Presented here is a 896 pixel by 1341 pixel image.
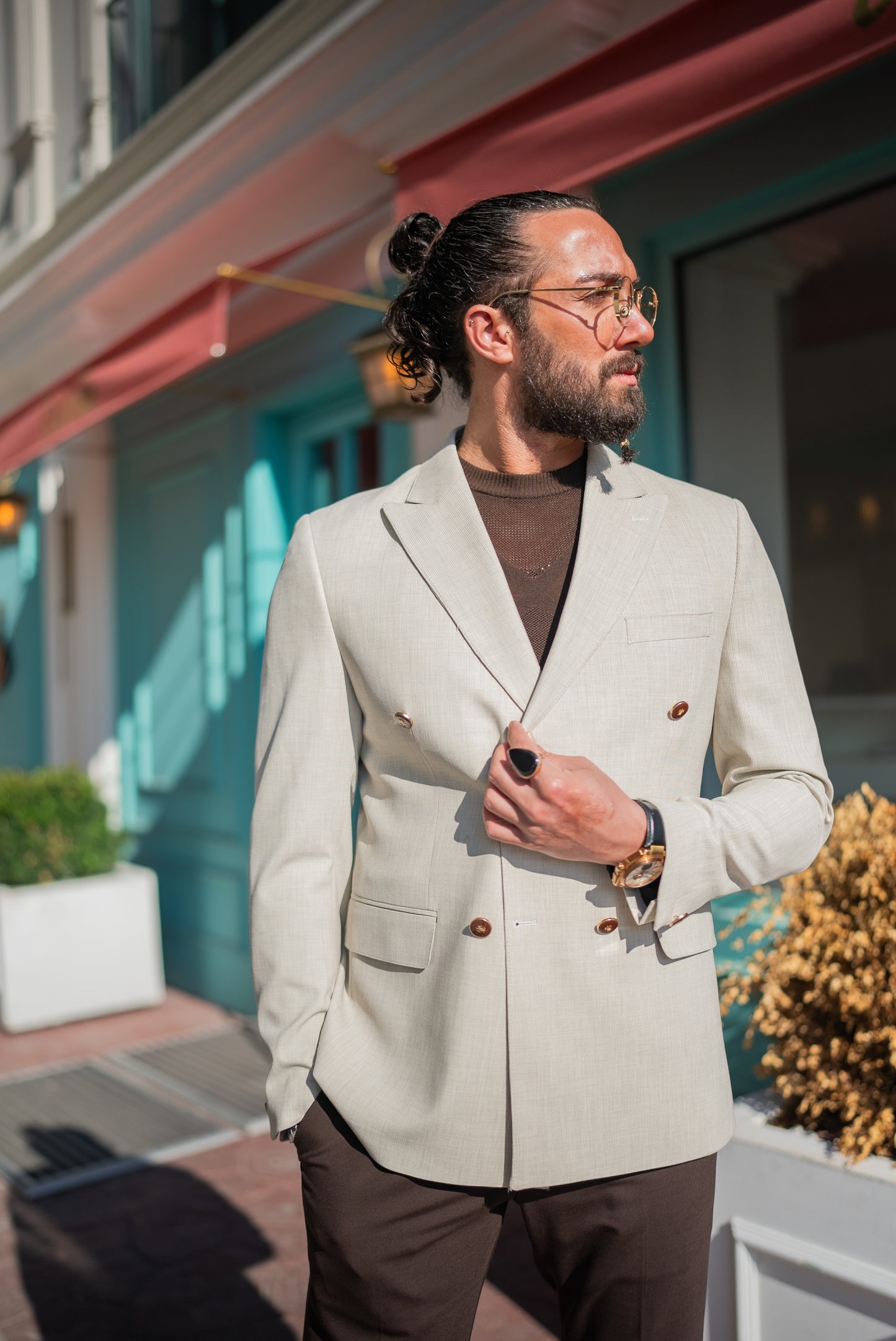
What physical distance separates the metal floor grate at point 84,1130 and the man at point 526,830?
260 cm

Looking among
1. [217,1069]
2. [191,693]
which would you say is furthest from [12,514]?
[217,1069]

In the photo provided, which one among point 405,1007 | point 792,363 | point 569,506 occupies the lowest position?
point 405,1007

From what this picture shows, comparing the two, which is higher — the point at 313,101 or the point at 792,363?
the point at 313,101

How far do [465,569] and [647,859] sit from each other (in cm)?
51

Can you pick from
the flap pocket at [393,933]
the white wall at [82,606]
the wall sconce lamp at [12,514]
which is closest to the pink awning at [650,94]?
the flap pocket at [393,933]

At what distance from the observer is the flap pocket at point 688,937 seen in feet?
5.29

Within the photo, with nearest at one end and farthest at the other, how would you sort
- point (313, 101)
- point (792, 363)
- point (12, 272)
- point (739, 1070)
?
point (739, 1070) < point (792, 363) < point (313, 101) < point (12, 272)

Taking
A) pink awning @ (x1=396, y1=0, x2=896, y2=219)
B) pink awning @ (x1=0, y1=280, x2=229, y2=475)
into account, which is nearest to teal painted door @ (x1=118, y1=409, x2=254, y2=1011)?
pink awning @ (x1=0, y1=280, x2=229, y2=475)

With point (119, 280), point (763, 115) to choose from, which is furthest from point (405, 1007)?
point (119, 280)

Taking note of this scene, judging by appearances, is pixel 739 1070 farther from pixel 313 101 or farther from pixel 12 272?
pixel 12 272

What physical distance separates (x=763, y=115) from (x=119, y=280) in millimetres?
3679

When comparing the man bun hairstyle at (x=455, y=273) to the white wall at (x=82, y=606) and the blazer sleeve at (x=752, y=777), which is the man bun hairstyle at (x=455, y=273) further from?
the white wall at (x=82, y=606)

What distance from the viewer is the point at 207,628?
6492 millimetres

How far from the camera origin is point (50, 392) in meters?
4.97
